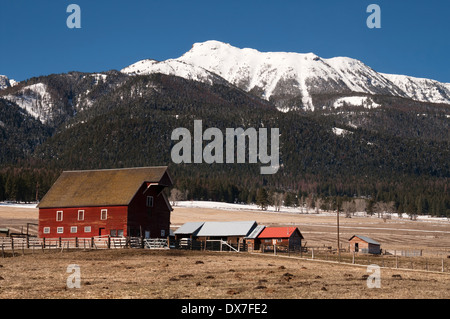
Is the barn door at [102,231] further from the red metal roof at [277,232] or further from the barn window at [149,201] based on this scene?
the red metal roof at [277,232]

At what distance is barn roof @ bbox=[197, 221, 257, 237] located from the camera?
95.5 meters

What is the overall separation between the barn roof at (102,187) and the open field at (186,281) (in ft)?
82.0

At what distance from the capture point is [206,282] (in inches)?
1368

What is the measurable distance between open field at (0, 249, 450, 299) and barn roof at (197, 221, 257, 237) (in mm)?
44086

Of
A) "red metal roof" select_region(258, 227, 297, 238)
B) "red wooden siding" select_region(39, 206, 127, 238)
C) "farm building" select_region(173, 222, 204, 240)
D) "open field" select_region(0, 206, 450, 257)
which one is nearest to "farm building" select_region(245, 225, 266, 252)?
"red metal roof" select_region(258, 227, 297, 238)

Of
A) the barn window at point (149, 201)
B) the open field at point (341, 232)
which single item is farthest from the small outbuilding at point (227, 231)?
the barn window at point (149, 201)

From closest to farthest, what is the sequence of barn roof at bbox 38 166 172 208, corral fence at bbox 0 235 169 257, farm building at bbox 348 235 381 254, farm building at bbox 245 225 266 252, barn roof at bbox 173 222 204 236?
corral fence at bbox 0 235 169 257
barn roof at bbox 38 166 172 208
farm building at bbox 245 225 266 252
barn roof at bbox 173 222 204 236
farm building at bbox 348 235 381 254

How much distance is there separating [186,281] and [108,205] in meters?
41.8

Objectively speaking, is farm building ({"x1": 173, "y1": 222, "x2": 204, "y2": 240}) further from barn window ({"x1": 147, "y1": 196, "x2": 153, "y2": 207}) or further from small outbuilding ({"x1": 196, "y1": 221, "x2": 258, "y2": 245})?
Result: barn window ({"x1": 147, "y1": 196, "x2": 153, "y2": 207})

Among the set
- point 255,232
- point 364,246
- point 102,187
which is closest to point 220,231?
point 255,232

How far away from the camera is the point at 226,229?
9731cm
